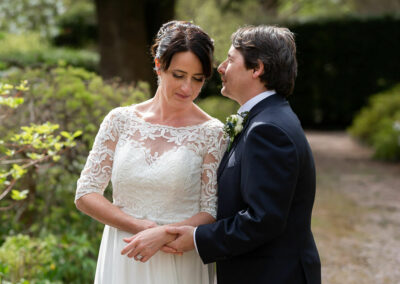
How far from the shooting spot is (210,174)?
252cm

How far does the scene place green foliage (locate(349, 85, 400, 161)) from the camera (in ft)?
38.8

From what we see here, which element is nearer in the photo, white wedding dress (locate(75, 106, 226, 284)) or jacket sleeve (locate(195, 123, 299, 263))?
jacket sleeve (locate(195, 123, 299, 263))

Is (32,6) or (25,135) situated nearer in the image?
(25,135)

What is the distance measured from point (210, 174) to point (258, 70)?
0.55 metres

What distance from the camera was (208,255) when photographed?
7.39ft

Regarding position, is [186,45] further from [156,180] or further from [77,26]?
[77,26]

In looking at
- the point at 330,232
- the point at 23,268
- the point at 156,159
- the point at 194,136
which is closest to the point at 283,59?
the point at 194,136

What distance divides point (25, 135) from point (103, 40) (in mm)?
7346

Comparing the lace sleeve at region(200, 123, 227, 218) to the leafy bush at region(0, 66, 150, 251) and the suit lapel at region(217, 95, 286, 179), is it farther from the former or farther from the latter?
the leafy bush at region(0, 66, 150, 251)

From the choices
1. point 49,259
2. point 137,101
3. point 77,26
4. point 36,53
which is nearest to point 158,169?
point 49,259

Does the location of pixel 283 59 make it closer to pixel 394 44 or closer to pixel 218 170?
pixel 218 170

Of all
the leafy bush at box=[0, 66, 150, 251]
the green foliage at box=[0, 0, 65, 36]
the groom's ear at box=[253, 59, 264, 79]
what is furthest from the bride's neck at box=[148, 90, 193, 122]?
the green foliage at box=[0, 0, 65, 36]

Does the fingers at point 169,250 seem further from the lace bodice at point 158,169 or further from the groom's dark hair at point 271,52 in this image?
the groom's dark hair at point 271,52

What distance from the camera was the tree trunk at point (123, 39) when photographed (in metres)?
10.2
